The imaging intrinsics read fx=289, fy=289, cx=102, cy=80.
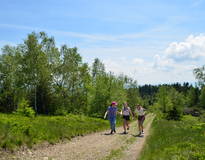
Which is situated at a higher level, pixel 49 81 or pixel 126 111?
pixel 49 81

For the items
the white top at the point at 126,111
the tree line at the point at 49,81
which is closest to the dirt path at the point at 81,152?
the white top at the point at 126,111

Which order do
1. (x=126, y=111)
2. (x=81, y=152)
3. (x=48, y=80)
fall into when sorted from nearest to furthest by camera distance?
(x=81, y=152) → (x=126, y=111) → (x=48, y=80)

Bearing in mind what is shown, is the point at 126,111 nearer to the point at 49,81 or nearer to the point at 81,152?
the point at 81,152

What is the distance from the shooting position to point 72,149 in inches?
547

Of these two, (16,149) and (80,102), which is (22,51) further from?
(16,149)

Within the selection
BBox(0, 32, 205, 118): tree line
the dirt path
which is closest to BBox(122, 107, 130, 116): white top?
the dirt path

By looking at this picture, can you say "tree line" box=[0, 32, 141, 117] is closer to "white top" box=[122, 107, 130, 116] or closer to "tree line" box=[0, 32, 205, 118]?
"tree line" box=[0, 32, 205, 118]

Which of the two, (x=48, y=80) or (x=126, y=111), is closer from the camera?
(x=126, y=111)

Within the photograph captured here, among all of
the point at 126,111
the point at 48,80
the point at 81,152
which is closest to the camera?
the point at 81,152

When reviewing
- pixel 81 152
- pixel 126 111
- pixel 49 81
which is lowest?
pixel 81 152

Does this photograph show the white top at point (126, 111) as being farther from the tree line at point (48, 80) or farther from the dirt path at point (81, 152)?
the tree line at point (48, 80)

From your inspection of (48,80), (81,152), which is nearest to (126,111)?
(81,152)

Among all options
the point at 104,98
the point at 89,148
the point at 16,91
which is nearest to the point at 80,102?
the point at 16,91

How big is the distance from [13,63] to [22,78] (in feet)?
18.0
